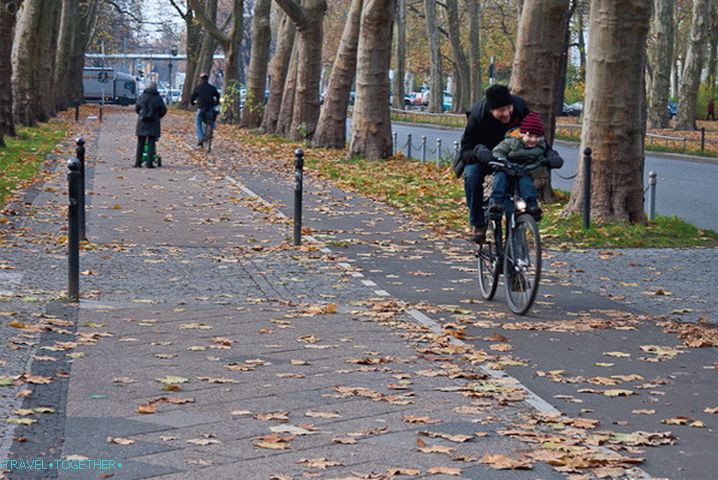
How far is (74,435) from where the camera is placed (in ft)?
22.4

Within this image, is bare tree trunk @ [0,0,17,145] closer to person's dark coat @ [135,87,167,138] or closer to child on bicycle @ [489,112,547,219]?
person's dark coat @ [135,87,167,138]

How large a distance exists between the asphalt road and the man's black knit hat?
30.5 feet

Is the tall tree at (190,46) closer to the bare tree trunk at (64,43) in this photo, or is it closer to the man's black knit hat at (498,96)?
the bare tree trunk at (64,43)

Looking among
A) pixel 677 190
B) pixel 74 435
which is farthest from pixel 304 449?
pixel 677 190

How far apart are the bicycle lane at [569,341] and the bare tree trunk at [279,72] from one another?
29.2 m

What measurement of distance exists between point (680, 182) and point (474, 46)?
152 feet

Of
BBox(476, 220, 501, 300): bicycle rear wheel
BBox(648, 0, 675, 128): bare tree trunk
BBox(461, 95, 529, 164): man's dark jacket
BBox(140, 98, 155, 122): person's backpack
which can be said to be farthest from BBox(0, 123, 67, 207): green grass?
BBox(648, 0, 675, 128): bare tree trunk

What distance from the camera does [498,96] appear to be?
37.0 ft

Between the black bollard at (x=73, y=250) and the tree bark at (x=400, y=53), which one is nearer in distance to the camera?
the black bollard at (x=73, y=250)

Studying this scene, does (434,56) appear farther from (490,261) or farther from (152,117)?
(490,261)

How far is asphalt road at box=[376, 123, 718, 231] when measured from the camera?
75.7 ft

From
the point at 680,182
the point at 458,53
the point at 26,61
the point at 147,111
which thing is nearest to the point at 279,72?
the point at 26,61

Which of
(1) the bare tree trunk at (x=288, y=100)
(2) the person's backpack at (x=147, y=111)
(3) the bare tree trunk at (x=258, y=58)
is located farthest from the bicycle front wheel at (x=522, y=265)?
(3) the bare tree trunk at (x=258, y=58)

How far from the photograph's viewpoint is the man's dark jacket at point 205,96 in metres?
33.4
